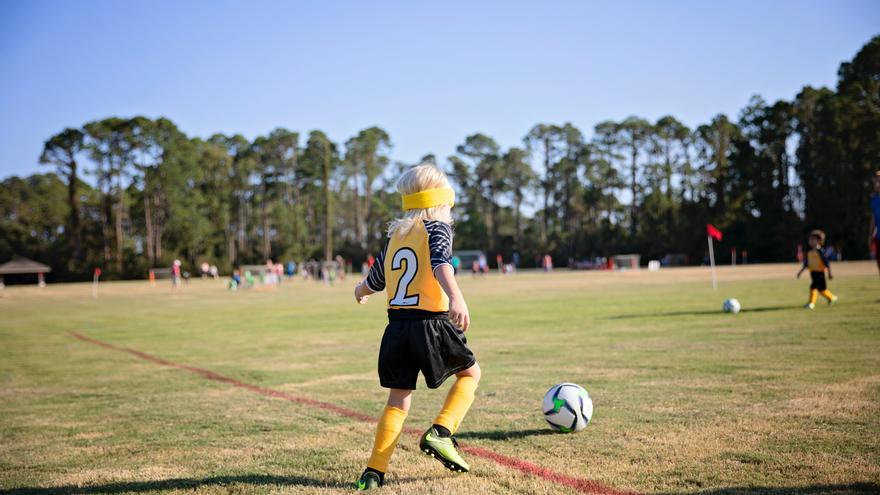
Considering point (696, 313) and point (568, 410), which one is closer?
point (568, 410)

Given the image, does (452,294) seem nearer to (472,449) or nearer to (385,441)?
(385,441)

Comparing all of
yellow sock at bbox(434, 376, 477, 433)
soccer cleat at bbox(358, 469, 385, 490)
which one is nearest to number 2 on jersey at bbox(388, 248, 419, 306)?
yellow sock at bbox(434, 376, 477, 433)

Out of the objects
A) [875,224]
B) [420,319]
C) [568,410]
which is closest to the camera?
[420,319]

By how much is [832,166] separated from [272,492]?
7839cm

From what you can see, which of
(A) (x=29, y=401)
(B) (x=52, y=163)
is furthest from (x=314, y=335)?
(B) (x=52, y=163)

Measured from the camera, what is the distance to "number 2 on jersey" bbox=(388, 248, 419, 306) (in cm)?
448

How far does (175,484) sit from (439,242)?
254 centimetres

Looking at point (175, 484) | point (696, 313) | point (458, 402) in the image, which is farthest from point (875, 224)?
point (175, 484)

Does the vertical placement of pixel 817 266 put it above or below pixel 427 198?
below

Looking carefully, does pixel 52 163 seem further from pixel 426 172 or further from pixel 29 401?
pixel 426 172

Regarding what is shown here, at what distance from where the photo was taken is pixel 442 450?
4332 millimetres

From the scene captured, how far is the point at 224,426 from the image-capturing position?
6.48 metres

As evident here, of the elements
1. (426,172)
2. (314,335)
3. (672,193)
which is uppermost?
(672,193)

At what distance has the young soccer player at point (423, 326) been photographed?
14.2 feet
